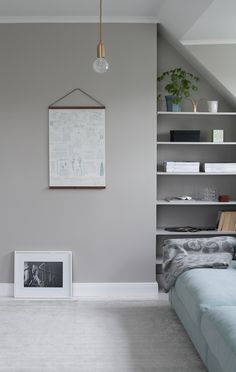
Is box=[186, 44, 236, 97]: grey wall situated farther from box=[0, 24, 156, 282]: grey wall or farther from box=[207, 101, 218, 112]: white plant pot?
box=[0, 24, 156, 282]: grey wall

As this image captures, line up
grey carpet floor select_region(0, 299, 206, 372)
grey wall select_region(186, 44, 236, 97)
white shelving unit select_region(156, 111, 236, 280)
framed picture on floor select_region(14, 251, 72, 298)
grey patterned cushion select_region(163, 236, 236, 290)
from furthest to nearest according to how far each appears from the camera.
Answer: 1. white shelving unit select_region(156, 111, 236, 280)
2. framed picture on floor select_region(14, 251, 72, 298)
3. grey wall select_region(186, 44, 236, 97)
4. grey patterned cushion select_region(163, 236, 236, 290)
5. grey carpet floor select_region(0, 299, 206, 372)

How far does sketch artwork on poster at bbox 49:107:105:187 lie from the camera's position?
4887 mm

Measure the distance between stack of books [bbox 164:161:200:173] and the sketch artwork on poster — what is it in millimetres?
635

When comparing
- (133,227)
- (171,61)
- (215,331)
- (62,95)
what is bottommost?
(215,331)

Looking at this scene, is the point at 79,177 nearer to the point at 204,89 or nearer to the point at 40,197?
the point at 40,197

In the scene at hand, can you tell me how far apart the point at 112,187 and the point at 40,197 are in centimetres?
69

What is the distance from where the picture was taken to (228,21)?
412 cm

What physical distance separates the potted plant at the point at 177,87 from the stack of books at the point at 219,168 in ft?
2.05

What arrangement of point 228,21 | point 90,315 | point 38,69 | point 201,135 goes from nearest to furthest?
1. point 228,21
2. point 90,315
3. point 38,69
4. point 201,135

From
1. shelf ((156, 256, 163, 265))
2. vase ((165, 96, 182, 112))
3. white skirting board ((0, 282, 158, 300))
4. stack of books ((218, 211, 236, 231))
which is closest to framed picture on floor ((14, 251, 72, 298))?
white skirting board ((0, 282, 158, 300))

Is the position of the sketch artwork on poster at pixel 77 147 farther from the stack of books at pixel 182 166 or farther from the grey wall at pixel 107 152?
the stack of books at pixel 182 166

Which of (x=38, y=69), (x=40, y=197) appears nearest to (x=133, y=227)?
(x=40, y=197)

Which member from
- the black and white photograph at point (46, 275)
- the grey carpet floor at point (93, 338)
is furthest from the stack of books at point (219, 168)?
the black and white photograph at point (46, 275)

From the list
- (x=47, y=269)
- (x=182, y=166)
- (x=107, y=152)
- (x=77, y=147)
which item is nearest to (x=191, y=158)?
(x=182, y=166)
